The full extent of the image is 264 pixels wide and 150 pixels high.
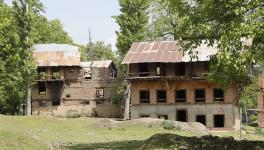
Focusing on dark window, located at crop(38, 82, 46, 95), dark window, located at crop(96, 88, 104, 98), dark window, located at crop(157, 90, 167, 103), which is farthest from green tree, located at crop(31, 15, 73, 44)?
dark window, located at crop(157, 90, 167, 103)

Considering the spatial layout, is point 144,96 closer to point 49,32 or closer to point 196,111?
point 196,111

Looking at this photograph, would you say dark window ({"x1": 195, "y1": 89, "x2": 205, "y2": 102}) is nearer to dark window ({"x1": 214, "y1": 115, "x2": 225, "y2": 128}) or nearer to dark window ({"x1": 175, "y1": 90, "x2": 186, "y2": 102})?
dark window ({"x1": 175, "y1": 90, "x2": 186, "y2": 102})

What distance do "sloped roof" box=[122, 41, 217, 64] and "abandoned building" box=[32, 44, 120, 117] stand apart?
13.1 metres

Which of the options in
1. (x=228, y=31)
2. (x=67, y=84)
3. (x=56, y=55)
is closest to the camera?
(x=228, y=31)

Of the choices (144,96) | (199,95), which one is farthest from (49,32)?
(199,95)

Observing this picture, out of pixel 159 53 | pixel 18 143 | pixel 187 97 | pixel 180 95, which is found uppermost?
pixel 159 53

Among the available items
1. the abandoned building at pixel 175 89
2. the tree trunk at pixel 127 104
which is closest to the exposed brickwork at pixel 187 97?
the abandoned building at pixel 175 89

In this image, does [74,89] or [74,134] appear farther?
[74,89]

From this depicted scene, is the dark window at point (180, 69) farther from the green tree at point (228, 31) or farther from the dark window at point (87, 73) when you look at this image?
the green tree at point (228, 31)

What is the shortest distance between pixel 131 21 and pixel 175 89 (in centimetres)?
1243

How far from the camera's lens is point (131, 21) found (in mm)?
67438

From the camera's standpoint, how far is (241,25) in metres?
21.1

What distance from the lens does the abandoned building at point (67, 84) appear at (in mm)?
72000

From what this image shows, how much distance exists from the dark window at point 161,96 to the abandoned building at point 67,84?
1148 cm
